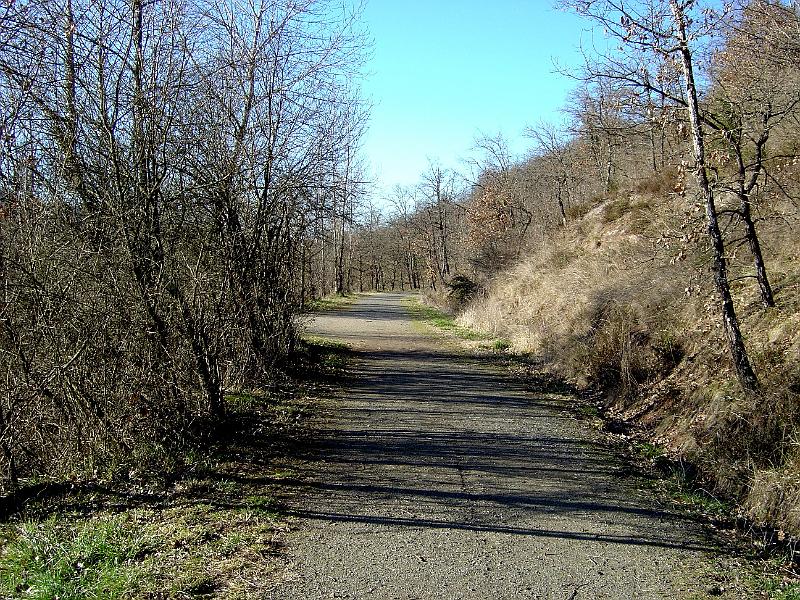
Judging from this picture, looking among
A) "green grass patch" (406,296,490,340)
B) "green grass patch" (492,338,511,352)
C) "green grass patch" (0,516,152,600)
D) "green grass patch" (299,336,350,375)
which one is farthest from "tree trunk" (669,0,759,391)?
"green grass patch" (406,296,490,340)

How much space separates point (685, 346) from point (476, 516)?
586 centimetres

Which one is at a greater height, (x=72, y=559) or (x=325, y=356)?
(x=325, y=356)

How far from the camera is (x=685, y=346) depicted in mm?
10570

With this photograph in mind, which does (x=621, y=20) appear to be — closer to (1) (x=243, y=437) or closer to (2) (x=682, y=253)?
(2) (x=682, y=253)

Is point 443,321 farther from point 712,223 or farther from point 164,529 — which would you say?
point 164,529

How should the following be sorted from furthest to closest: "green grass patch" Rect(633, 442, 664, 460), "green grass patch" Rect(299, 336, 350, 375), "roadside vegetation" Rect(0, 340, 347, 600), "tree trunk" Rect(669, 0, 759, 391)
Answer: "green grass patch" Rect(299, 336, 350, 375)
"green grass patch" Rect(633, 442, 664, 460)
"tree trunk" Rect(669, 0, 759, 391)
"roadside vegetation" Rect(0, 340, 347, 600)

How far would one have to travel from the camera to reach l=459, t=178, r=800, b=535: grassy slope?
702cm

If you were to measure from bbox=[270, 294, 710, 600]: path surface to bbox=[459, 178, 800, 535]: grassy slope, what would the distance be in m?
0.96

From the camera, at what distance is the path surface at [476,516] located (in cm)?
488

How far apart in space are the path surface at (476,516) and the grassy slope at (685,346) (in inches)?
37.8

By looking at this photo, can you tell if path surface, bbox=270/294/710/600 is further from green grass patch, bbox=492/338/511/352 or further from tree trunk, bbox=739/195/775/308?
green grass patch, bbox=492/338/511/352

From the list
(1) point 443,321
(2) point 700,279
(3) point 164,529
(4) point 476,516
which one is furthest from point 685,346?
(1) point 443,321

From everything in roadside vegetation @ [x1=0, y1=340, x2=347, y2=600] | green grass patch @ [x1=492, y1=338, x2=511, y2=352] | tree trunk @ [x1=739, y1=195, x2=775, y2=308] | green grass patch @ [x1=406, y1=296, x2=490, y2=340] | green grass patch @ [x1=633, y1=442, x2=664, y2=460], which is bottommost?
green grass patch @ [x1=633, y1=442, x2=664, y2=460]

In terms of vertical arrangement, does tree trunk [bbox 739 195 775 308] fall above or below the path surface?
above
